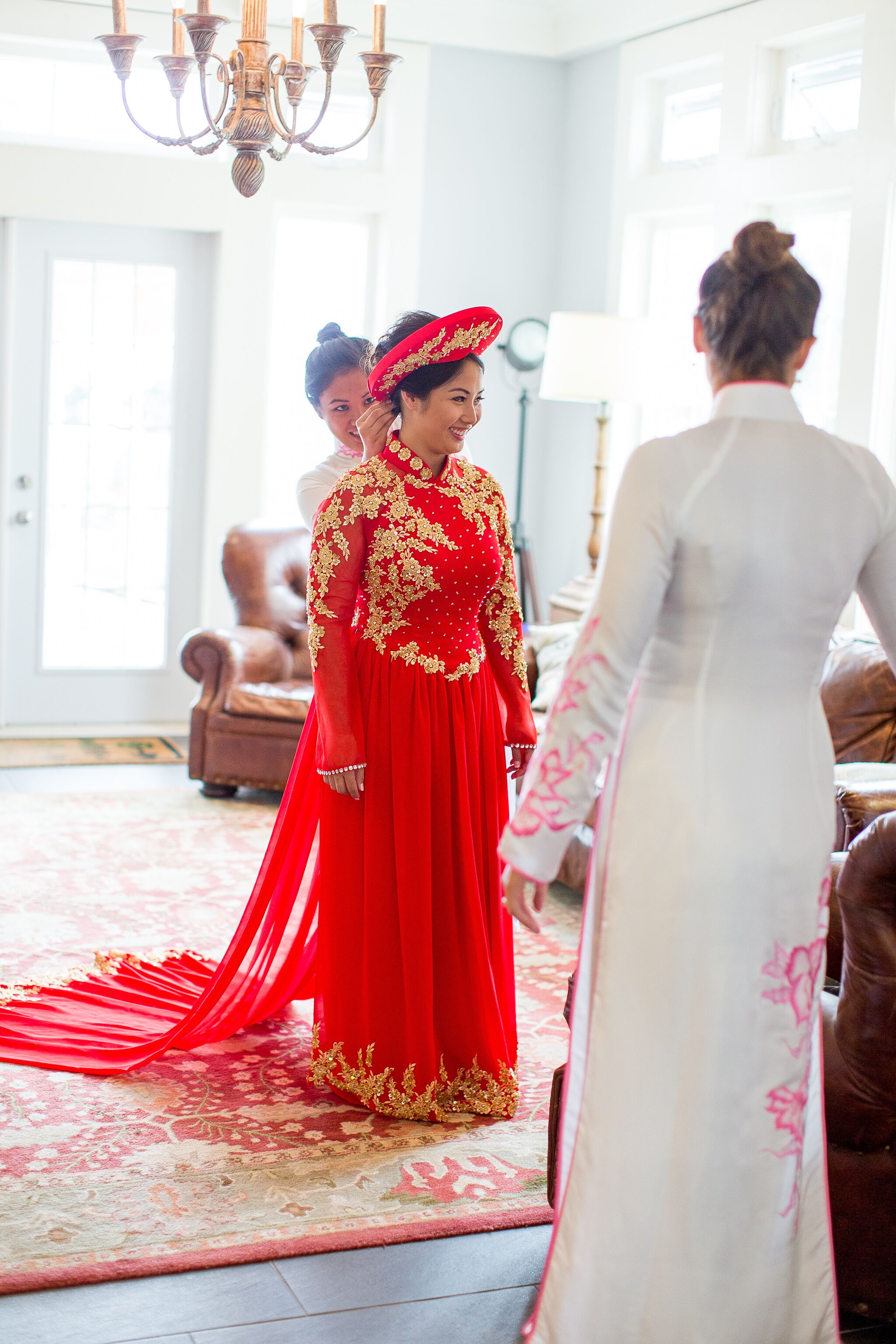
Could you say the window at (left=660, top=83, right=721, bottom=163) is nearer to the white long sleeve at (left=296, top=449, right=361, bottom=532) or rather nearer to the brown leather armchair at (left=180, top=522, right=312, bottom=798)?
the brown leather armchair at (left=180, top=522, right=312, bottom=798)

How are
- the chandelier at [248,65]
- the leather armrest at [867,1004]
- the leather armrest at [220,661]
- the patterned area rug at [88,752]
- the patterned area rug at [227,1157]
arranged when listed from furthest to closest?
the patterned area rug at [88,752] < the leather armrest at [220,661] < the chandelier at [248,65] < the patterned area rug at [227,1157] < the leather armrest at [867,1004]

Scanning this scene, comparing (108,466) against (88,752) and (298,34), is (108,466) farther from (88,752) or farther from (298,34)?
(298,34)

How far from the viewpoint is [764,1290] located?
171 cm

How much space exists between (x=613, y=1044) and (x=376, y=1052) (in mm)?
1142

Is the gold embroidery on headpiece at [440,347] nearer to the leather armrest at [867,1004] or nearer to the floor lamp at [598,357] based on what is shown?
the leather armrest at [867,1004]

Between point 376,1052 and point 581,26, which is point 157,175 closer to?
point 581,26

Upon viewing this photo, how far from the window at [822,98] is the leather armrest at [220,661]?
2.96m

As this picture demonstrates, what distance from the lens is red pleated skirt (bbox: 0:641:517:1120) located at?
267 centimetres

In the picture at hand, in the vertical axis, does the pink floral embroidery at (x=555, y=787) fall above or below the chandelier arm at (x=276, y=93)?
below

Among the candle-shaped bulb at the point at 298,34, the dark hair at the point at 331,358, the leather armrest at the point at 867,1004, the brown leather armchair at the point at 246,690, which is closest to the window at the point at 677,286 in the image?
the brown leather armchair at the point at 246,690

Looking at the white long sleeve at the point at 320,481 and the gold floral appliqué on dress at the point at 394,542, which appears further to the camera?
the white long sleeve at the point at 320,481

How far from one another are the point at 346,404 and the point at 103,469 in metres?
3.62

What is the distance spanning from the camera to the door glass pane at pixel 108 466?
20.7 feet

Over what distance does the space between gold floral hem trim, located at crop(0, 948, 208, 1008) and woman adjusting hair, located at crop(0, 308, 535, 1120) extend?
321 millimetres
